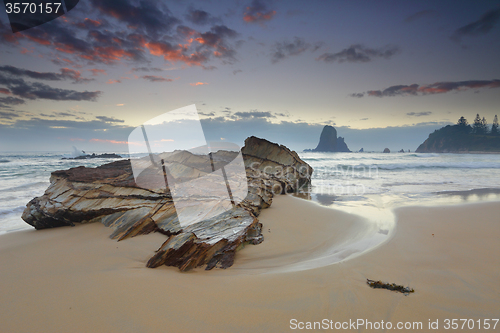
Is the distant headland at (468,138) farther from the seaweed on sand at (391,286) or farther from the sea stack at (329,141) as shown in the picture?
the seaweed on sand at (391,286)

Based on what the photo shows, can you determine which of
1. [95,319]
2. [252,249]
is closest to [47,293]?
[95,319]

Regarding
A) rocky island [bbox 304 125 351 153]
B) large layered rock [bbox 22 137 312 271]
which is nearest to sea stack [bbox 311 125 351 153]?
rocky island [bbox 304 125 351 153]

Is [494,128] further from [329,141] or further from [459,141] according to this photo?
[329,141]

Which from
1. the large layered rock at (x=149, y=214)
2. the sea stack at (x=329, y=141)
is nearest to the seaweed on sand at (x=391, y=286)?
the large layered rock at (x=149, y=214)

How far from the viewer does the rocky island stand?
339 feet

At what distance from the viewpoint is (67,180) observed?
614 centimetres

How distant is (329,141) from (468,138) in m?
50.1

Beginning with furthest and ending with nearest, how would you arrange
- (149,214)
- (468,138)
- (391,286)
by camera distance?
(468,138) < (149,214) < (391,286)

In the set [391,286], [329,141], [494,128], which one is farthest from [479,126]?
[391,286]

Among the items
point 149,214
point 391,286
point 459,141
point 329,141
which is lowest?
point 391,286

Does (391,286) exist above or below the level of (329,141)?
below

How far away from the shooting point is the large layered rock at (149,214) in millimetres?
3189

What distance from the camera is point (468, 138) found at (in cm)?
7531

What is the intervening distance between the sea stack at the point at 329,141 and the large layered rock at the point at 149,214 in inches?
4127
